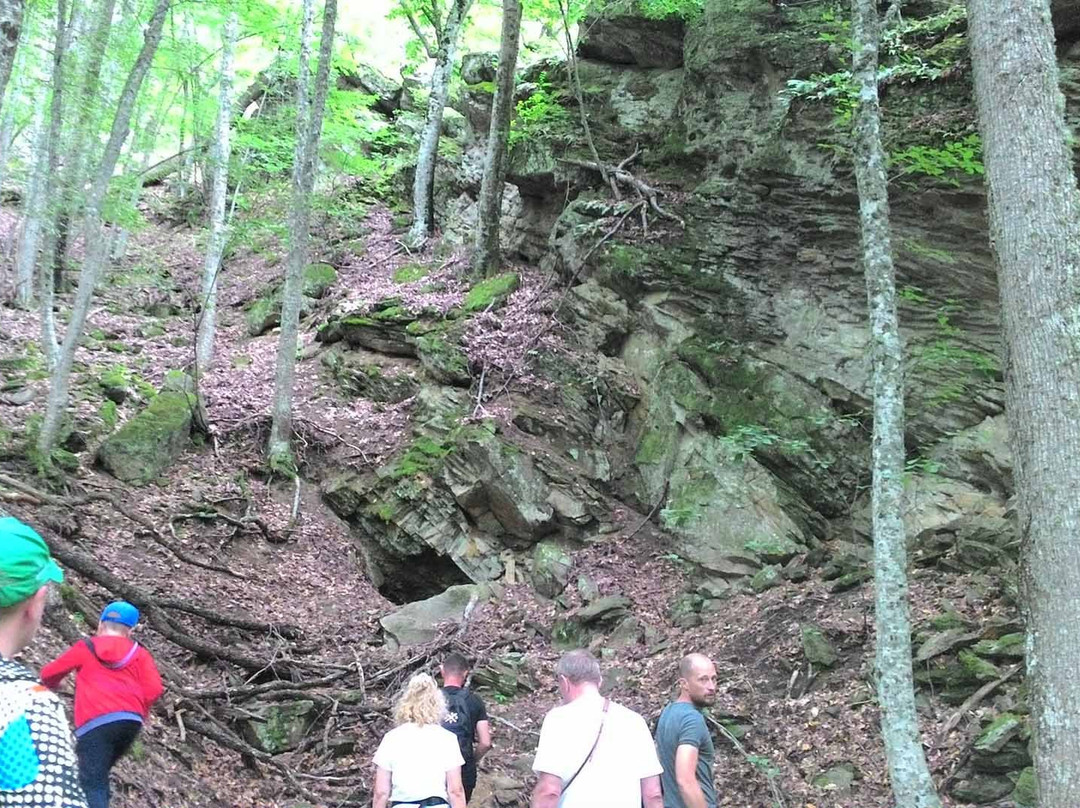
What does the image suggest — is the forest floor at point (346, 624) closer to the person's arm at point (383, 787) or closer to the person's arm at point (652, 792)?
the person's arm at point (383, 787)

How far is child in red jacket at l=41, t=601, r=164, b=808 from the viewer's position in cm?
418

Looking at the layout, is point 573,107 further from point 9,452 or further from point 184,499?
point 9,452

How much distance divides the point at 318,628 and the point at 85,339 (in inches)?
429

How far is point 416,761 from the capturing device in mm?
4031

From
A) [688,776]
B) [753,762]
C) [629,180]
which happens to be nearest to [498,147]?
[629,180]

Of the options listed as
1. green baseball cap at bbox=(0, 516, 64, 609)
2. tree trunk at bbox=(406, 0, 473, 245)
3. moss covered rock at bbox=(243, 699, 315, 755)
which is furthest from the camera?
tree trunk at bbox=(406, 0, 473, 245)

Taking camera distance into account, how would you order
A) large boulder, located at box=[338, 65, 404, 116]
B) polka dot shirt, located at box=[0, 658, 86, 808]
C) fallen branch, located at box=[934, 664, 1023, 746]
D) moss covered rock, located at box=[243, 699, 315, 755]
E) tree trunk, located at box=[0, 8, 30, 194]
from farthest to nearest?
large boulder, located at box=[338, 65, 404, 116] < tree trunk, located at box=[0, 8, 30, 194] < moss covered rock, located at box=[243, 699, 315, 755] < fallen branch, located at box=[934, 664, 1023, 746] < polka dot shirt, located at box=[0, 658, 86, 808]

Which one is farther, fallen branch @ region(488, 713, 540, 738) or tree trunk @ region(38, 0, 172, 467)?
tree trunk @ region(38, 0, 172, 467)

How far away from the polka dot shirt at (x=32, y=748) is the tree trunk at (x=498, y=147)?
48.6ft

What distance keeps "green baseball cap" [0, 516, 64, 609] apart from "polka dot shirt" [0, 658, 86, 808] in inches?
6.3

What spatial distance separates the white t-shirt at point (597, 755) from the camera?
3.40 meters

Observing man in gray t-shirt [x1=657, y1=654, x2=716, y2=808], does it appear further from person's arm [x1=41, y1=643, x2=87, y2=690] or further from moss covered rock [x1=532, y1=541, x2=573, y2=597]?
moss covered rock [x1=532, y1=541, x2=573, y2=597]

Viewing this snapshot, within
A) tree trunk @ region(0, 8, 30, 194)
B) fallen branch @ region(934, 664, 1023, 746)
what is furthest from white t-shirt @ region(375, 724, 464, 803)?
tree trunk @ region(0, 8, 30, 194)

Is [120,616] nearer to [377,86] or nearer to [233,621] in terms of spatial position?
[233,621]
